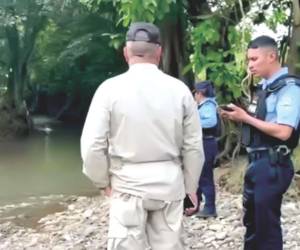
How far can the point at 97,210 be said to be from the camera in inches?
340

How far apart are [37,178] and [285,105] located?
10669 millimetres

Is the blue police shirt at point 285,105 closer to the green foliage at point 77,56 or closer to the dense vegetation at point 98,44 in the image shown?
the dense vegetation at point 98,44

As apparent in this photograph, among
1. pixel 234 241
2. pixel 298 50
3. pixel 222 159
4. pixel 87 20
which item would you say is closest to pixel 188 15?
pixel 222 159

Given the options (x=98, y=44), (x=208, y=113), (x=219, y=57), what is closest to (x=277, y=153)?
(x=208, y=113)

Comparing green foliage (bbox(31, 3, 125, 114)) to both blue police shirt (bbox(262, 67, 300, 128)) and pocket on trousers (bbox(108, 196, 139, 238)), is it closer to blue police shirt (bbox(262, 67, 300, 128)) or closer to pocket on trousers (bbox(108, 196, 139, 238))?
blue police shirt (bbox(262, 67, 300, 128))

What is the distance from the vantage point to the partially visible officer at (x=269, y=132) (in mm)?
3594

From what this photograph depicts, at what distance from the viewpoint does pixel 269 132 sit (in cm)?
360

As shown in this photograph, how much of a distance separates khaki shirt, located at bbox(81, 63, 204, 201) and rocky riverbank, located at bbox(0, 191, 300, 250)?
2.32 meters

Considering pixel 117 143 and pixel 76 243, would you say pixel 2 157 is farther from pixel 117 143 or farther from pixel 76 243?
pixel 117 143

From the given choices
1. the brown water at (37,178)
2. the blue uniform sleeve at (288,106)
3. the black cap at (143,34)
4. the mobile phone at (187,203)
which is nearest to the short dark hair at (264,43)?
the blue uniform sleeve at (288,106)

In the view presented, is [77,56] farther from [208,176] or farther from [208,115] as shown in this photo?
[208,115]

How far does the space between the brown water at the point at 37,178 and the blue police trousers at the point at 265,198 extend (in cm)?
561

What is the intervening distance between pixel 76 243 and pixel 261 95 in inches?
134

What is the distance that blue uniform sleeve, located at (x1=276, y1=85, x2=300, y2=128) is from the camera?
3.57m
